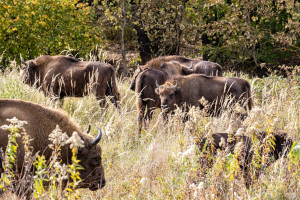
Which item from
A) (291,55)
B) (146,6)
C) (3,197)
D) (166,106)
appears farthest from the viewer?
(291,55)

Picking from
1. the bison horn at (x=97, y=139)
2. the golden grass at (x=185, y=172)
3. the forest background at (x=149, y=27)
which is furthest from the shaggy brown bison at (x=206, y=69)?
the bison horn at (x=97, y=139)

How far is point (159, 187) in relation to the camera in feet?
16.0

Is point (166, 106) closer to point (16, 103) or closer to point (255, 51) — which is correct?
point (16, 103)

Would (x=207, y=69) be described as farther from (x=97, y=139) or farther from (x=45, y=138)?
(x=97, y=139)

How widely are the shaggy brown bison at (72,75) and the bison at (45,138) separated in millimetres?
4381

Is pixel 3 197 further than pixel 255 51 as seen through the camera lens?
No

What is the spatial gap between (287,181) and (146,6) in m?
15.0

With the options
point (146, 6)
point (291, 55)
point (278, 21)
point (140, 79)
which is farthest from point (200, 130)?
point (291, 55)

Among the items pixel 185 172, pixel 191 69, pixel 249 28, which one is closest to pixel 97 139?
pixel 185 172

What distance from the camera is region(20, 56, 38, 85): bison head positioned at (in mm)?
10000

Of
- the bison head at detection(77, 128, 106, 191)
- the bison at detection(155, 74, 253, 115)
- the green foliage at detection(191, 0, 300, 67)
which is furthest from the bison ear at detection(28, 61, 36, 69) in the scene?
the green foliage at detection(191, 0, 300, 67)

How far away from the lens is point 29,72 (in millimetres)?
10109

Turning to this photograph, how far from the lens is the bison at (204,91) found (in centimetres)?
870

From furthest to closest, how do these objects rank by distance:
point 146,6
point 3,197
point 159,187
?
1. point 146,6
2. point 159,187
3. point 3,197
